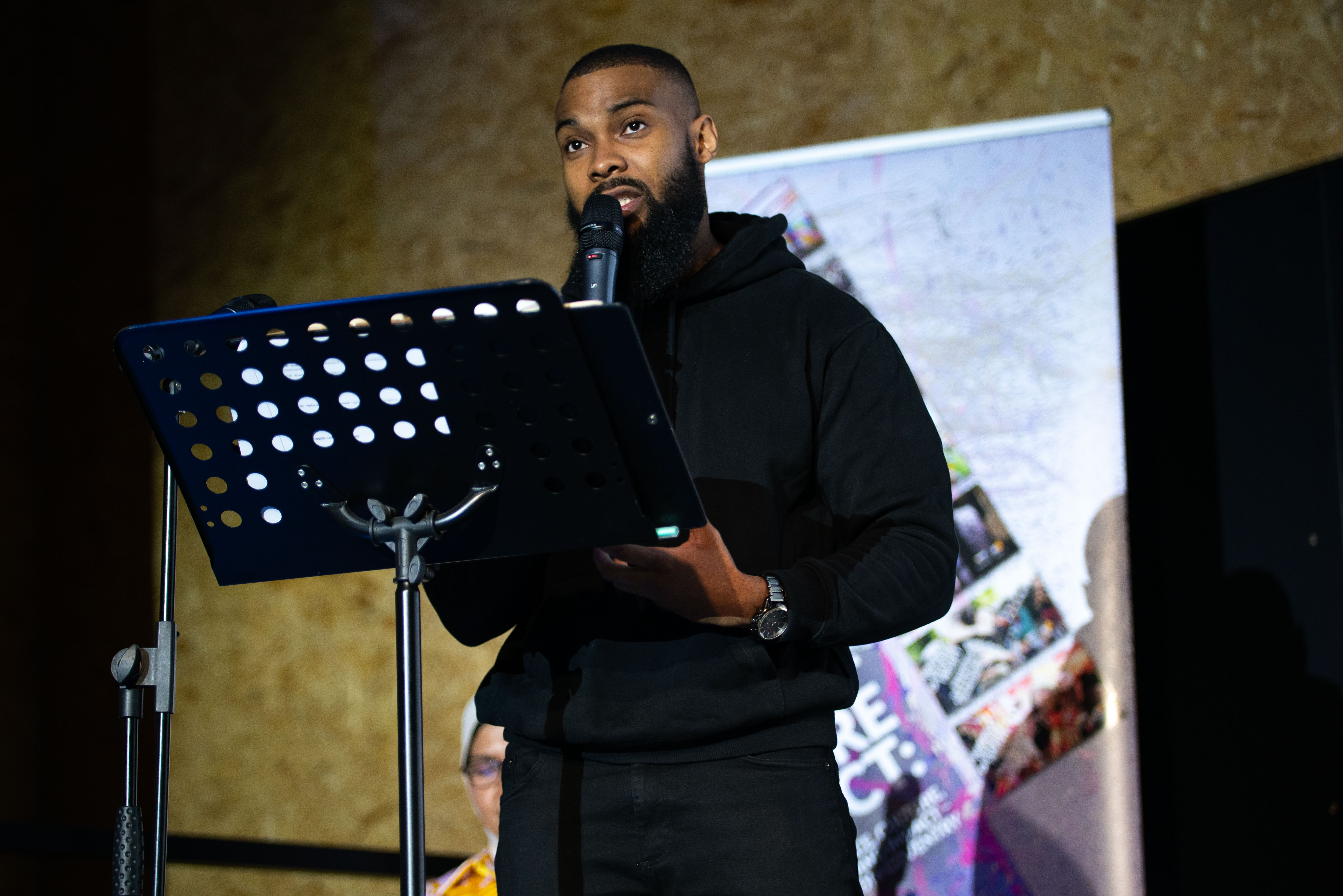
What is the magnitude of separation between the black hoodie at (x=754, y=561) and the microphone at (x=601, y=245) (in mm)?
239

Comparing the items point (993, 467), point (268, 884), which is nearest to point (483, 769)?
point (268, 884)

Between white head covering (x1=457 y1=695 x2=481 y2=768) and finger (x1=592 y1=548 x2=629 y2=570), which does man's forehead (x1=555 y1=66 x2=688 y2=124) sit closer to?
finger (x1=592 y1=548 x2=629 y2=570)

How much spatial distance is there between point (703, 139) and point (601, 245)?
53cm

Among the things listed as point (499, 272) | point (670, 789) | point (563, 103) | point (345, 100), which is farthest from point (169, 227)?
point (670, 789)

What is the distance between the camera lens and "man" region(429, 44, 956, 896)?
1262mm

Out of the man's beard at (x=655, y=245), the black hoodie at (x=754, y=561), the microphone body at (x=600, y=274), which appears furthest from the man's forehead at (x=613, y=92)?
the microphone body at (x=600, y=274)

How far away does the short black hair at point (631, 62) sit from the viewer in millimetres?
1613

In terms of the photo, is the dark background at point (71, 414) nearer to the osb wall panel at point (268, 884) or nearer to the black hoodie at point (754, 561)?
the osb wall panel at point (268, 884)

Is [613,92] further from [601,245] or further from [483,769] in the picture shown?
[483,769]

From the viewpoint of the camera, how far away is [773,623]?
1.22 metres

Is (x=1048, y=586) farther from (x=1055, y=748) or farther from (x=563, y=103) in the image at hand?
(x=563, y=103)

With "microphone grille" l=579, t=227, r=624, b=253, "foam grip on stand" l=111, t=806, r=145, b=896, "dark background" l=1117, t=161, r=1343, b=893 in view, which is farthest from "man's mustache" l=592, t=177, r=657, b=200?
"dark background" l=1117, t=161, r=1343, b=893

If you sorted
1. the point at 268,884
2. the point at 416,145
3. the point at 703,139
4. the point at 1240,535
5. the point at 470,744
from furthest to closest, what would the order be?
the point at 416,145 → the point at 268,884 → the point at 470,744 → the point at 1240,535 → the point at 703,139

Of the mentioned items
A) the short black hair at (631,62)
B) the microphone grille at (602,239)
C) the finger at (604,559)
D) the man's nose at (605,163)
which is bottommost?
the finger at (604,559)
